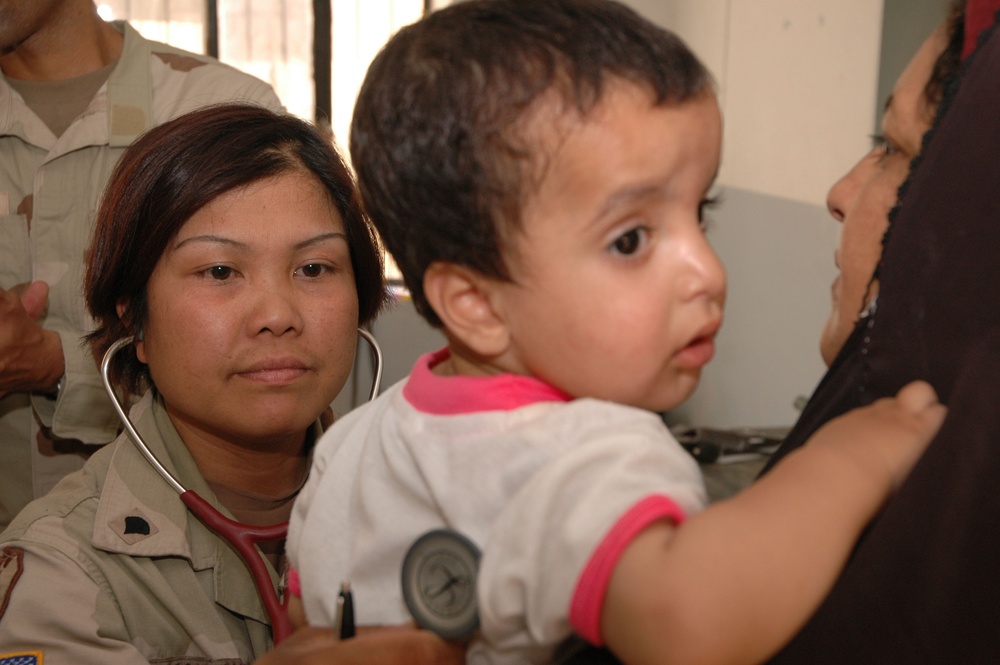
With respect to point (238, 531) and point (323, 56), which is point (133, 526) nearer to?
point (238, 531)

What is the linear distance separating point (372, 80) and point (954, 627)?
2.61 ft

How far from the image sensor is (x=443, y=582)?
937 mm

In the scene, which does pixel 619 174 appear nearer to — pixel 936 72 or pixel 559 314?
pixel 559 314

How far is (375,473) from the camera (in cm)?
105

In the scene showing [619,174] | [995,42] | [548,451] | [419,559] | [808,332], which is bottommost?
[808,332]

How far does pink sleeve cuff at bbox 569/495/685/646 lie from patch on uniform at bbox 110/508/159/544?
39.4 inches

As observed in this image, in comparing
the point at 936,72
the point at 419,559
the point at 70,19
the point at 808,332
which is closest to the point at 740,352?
the point at 808,332

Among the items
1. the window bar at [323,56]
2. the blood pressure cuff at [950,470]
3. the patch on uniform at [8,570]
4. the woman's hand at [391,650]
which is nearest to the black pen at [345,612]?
the woman's hand at [391,650]

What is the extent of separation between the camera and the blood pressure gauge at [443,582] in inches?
35.7

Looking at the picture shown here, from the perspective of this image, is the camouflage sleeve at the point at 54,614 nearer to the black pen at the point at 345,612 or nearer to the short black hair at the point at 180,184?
the short black hair at the point at 180,184

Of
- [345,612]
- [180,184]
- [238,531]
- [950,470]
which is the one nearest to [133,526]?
[238,531]

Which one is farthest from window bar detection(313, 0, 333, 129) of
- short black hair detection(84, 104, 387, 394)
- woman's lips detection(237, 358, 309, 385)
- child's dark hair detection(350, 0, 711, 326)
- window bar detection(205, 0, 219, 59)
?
child's dark hair detection(350, 0, 711, 326)

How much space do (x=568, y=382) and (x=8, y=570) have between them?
0.98m

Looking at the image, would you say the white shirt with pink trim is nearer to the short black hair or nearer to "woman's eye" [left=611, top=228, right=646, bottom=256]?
"woman's eye" [left=611, top=228, right=646, bottom=256]
